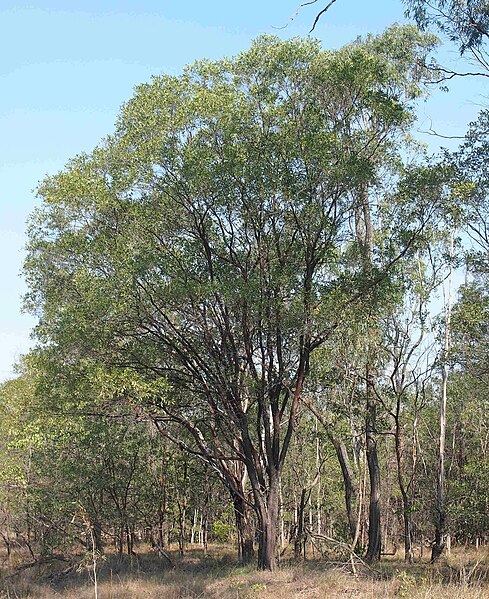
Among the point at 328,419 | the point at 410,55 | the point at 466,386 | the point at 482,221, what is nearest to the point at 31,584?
the point at 328,419

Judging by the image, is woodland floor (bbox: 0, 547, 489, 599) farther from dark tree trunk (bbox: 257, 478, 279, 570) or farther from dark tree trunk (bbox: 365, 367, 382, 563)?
dark tree trunk (bbox: 365, 367, 382, 563)

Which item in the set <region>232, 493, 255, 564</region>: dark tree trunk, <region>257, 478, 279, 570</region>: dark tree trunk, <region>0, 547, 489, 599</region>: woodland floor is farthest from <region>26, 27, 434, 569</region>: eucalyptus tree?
<region>232, 493, 255, 564</region>: dark tree trunk

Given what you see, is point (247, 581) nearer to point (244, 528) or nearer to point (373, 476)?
point (244, 528)

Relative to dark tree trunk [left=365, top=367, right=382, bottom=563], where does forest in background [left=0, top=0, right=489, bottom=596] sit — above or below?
above

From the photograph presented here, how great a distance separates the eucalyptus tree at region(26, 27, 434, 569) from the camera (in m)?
13.9

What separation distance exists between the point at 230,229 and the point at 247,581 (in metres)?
7.85

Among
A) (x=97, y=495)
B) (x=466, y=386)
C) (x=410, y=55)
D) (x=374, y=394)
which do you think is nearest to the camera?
(x=410, y=55)

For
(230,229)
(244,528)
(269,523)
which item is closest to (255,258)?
(230,229)

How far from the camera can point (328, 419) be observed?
20562 millimetres

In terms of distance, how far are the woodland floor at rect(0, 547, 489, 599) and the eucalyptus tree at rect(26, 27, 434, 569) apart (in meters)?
1.52

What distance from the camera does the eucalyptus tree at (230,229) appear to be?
13922mm

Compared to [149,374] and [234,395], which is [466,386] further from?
[149,374]

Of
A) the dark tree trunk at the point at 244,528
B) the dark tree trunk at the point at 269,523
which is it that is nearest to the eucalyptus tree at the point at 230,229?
the dark tree trunk at the point at 269,523

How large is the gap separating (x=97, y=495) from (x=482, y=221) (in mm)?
16136
